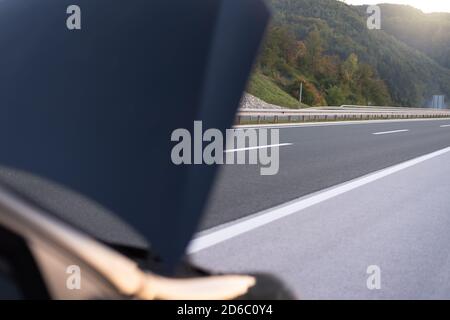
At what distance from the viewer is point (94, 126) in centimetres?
124

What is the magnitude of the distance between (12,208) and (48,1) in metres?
0.63

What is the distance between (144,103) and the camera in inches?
47.3

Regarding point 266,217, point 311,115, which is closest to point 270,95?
point 311,115

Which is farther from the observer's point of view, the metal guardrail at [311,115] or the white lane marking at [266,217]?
the metal guardrail at [311,115]

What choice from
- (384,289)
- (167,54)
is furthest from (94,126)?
(384,289)

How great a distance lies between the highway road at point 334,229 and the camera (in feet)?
11.7

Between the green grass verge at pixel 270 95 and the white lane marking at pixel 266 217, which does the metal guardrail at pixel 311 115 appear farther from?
the green grass verge at pixel 270 95

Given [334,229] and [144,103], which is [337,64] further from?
[144,103]

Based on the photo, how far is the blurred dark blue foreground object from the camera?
46.1 inches

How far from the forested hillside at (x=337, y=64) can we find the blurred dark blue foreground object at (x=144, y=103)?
24.2m

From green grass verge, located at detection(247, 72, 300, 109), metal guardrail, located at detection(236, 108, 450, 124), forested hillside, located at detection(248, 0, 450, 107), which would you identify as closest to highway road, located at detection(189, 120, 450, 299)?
metal guardrail, located at detection(236, 108, 450, 124)

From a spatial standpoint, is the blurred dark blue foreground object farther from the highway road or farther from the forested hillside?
the forested hillside

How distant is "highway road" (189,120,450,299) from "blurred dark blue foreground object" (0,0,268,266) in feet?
0.57

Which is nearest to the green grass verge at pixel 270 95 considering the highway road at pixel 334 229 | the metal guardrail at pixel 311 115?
the metal guardrail at pixel 311 115
